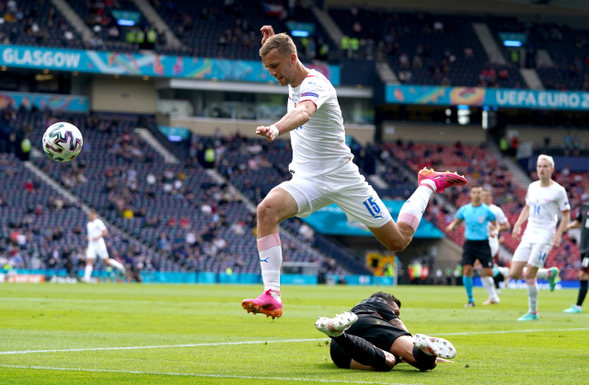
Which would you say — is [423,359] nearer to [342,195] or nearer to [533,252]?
[342,195]

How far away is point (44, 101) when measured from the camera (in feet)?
173

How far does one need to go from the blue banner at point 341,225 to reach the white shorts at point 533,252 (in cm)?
3313

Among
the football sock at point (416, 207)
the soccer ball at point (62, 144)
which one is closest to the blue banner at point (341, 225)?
the soccer ball at point (62, 144)

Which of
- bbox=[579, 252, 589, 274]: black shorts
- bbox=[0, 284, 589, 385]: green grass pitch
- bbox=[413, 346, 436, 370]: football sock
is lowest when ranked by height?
bbox=[0, 284, 589, 385]: green grass pitch

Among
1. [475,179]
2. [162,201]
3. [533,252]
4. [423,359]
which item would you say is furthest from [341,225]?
[423,359]

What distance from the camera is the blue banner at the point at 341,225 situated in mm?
48531

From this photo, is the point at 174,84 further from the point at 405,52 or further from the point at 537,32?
the point at 537,32

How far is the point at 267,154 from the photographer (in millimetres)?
52156

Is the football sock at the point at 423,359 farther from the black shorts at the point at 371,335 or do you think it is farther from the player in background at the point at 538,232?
the player in background at the point at 538,232

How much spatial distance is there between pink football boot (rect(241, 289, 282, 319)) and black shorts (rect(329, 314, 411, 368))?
0.63 meters

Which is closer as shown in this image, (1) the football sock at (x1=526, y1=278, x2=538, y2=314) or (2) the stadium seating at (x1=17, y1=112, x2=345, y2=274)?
(1) the football sock at (x1=526, y1=278, x2=538, y2=314)

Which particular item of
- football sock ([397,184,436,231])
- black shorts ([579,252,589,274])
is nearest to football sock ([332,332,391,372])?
football sock ([397,184,436,231])

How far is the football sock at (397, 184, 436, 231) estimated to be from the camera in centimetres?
952

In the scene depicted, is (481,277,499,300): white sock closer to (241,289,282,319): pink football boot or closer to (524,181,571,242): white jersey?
(524,181,571,242): white jersey
